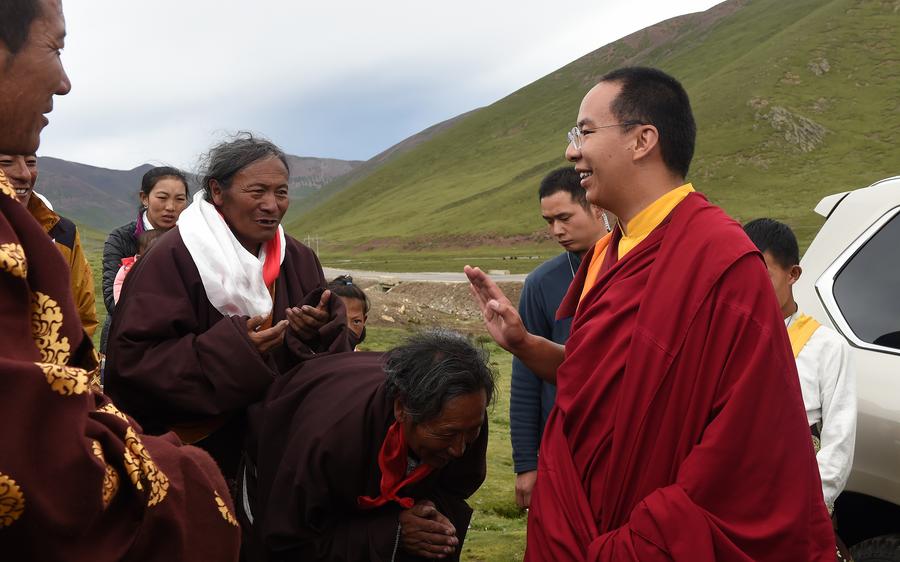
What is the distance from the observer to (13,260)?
1.44 m

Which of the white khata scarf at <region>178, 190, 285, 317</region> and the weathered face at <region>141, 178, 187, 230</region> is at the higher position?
the weathered face at <region>141, 178, 187, 230</region>

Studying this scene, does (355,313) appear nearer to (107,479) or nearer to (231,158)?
(231,158)

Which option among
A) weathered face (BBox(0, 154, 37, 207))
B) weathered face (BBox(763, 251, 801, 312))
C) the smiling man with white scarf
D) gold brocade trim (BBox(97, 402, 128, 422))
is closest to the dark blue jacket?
weathered face (BBox(763, 251, 801, 312))

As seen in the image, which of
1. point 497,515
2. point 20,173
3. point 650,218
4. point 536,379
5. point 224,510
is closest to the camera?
point 224,510

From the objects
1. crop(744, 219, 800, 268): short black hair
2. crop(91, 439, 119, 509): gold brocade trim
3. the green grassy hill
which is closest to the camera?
crop(91, 439, 119, 509): gold brocade trim

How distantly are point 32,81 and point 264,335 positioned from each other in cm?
197

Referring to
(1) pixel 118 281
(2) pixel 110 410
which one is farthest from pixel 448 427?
(1) pixel 118 281

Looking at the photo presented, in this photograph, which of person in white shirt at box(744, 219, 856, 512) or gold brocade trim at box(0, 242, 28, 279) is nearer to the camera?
gold brocade trim at box(0, 242, 28, 279)

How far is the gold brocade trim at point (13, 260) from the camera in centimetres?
143

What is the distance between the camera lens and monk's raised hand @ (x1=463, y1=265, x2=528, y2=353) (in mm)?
3232

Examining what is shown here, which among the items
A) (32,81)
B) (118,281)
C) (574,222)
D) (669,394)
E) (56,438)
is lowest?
(669,394)

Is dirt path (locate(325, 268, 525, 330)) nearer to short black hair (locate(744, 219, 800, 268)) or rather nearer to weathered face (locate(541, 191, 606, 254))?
weathered face (locate(541, 191, 606, 254))

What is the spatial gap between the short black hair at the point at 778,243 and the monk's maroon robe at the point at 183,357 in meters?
2.19

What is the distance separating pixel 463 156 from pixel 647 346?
14621cm
